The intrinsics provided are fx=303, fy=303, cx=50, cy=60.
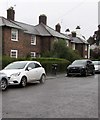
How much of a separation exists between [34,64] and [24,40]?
73.1 ft

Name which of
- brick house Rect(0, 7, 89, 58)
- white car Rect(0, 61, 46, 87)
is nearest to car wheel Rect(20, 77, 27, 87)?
white car Rect(0, 61, 46, 87)

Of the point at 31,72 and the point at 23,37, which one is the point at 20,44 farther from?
the point at 31,72

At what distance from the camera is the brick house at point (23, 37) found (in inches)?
1456

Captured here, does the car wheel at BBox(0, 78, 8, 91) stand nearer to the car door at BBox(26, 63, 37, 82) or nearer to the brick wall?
the car door at BBox(26, 63, 37, 82)

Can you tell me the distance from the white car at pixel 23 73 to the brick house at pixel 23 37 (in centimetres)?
1725

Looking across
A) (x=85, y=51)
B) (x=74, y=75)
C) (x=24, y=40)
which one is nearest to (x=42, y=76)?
(x=74, y=75)

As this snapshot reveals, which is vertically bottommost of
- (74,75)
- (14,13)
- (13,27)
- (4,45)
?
(74,75)

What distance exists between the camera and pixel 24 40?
41781 millimetres

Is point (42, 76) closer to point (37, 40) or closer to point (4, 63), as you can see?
point (4, 63)

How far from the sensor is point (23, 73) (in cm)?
1777

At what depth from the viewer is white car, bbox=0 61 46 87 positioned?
17.2 m

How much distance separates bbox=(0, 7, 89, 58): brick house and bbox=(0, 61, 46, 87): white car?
56.6 ft

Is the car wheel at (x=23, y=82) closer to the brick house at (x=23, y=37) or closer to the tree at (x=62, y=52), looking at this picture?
the brick house at (x=23, y=37)

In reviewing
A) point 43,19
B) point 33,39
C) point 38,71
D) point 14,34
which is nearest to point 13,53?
point 14,34
